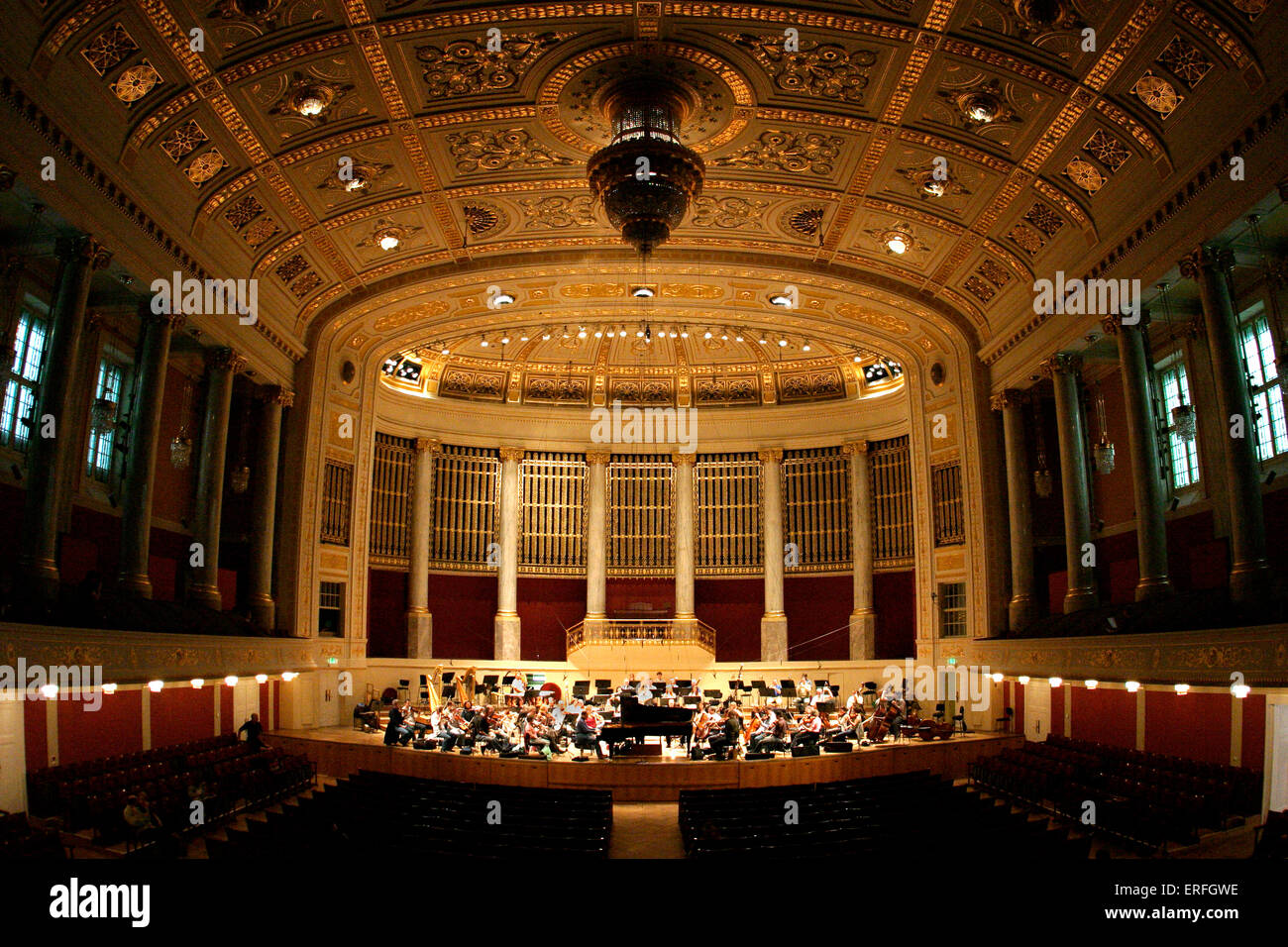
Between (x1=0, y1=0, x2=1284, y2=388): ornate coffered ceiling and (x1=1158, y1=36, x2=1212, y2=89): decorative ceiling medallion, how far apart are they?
0.02 meters

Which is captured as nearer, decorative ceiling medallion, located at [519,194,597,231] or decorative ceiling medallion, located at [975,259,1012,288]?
decorative ceiling medallion, located at [519,194,597,231]

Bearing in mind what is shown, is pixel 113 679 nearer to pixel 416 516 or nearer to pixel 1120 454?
pixel 416 516

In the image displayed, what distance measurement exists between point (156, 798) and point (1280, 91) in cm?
1797

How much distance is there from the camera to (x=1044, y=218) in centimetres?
1683

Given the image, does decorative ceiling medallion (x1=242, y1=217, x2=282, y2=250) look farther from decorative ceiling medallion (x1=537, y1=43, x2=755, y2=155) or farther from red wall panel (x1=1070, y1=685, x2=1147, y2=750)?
red wall panel (x1=1070, y1=685, x2=1147, y2=750)

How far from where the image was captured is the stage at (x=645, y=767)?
16.1 meters

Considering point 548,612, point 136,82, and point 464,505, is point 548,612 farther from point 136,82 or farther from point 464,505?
point 136,82

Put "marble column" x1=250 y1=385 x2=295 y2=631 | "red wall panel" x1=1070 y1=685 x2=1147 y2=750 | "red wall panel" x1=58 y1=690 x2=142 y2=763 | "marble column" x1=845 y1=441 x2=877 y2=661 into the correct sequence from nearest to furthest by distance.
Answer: "red wall panel" x1=58 y1=690 x2=142 y2=763
"red wall panel" x1=1070 y1=685 x2=1147 y2=750
"marble column" x1=250 y1=385 x2=295 y2=631
"marble column" x1=845 y1=441 x2=877 y2=661

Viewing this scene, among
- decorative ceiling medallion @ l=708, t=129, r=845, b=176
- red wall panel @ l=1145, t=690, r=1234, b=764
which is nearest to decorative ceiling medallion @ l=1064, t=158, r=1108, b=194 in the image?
decorative ceiling medallion @ l=708, t=129, r=845, b=176

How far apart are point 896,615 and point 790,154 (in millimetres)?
15850

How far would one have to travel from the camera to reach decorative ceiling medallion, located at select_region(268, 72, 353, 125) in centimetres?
1355

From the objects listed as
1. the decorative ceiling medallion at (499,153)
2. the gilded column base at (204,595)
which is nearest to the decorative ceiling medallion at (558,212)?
the decorative ceiling medallion at (499,153)
